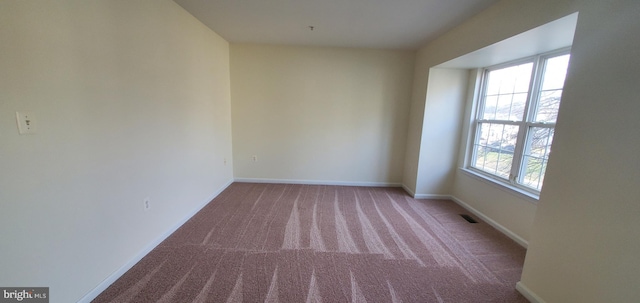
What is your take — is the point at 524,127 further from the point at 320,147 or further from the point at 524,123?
the point at 320,147

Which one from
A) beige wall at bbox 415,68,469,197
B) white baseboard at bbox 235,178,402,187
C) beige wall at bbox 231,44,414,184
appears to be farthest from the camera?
white baseboard at bbox 235,178,402,187

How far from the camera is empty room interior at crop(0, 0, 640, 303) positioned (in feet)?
3.95

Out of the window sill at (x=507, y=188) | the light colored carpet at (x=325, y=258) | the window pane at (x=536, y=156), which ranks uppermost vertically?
the window pane at (x=536, y=156)

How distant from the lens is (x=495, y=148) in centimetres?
289

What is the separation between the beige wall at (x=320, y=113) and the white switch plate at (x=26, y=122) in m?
2.75

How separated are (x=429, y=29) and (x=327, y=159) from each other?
243 centimetres

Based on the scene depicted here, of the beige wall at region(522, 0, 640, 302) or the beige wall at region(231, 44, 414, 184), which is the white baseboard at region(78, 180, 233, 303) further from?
the beige wall at region(522, 0, 640, 302)

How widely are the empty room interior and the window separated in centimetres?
2

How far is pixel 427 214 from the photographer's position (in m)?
3.02

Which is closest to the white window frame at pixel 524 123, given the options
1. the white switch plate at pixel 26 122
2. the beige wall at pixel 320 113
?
the beige wall at pixel 320 113

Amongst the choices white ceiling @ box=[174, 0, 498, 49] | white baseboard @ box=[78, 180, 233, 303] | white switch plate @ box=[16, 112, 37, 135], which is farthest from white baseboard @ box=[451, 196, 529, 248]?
white switch plate @ box=[16, 112, 37, 135]

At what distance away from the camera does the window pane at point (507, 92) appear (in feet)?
8.24

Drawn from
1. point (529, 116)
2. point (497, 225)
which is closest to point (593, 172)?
point (529, 116)

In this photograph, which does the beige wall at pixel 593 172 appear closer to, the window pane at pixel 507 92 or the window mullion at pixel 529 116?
the window mullion at pixel 529 116
